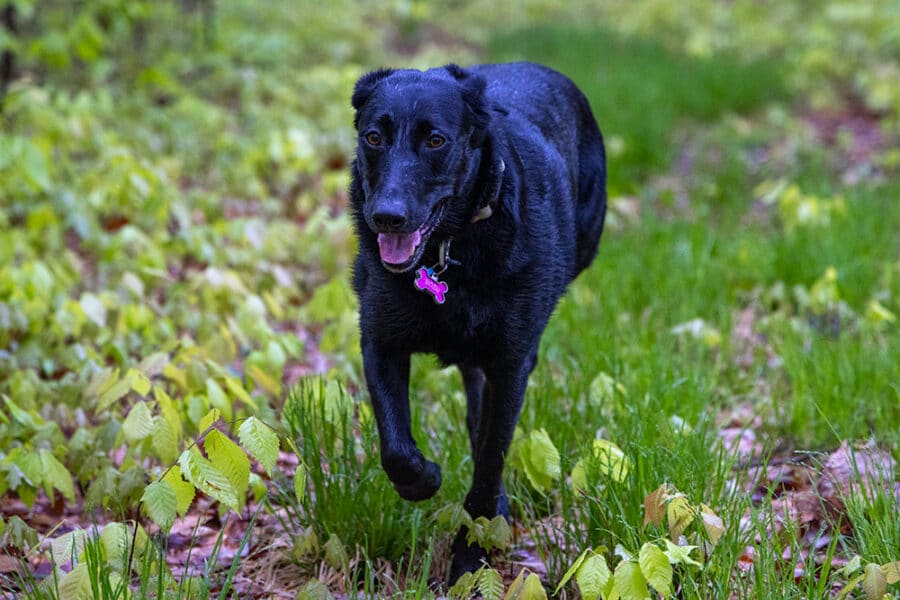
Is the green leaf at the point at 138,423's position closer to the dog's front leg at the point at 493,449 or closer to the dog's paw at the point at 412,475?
the dog's paw at the point at 412,475

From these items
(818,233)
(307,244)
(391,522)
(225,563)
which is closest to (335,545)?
(391,522)

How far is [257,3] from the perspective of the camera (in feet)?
45.9

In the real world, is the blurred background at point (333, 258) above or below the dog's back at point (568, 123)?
below

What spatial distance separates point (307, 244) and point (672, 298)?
2.27 meters

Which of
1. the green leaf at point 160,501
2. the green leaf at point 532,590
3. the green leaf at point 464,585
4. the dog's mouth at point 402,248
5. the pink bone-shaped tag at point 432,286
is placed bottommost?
the green leaf at point 464,585

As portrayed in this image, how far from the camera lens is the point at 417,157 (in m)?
2.88

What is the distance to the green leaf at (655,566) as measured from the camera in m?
2.30

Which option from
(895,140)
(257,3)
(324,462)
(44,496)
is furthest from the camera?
(257,3)

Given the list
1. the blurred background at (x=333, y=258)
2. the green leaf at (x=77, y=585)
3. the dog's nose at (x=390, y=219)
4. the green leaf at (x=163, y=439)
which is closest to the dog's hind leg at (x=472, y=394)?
the blurred background at (x=333, y=258)

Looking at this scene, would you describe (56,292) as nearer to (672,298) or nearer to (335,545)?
(335,545)

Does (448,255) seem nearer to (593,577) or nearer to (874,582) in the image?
(593,577)

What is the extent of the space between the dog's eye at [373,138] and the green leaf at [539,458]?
97 cm

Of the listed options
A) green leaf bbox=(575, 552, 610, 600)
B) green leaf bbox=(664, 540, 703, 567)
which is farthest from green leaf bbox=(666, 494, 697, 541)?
A: green leaf bbox=(575, 552, 610, 600)

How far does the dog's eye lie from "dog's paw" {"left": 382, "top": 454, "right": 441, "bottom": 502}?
905 mm
